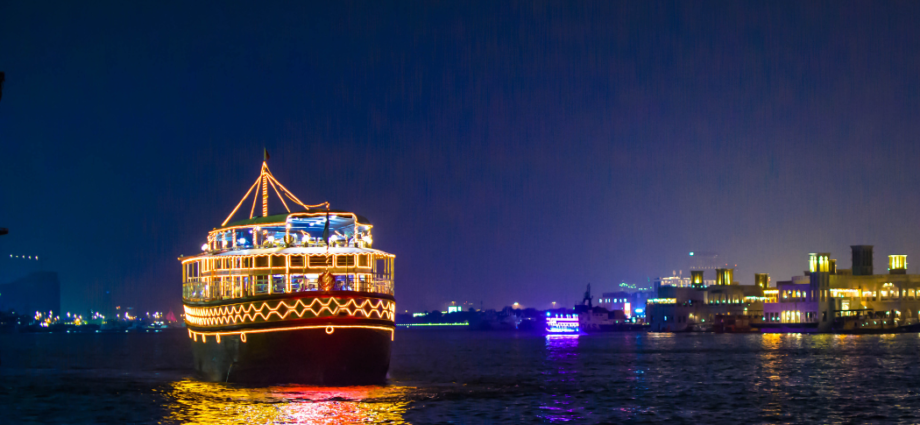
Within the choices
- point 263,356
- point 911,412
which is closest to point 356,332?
point 263,356

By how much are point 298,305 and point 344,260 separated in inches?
179

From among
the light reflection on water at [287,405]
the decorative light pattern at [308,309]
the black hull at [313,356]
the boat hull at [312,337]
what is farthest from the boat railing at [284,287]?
the light reflection on water at [287,405]

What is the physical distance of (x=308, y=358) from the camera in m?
41.0

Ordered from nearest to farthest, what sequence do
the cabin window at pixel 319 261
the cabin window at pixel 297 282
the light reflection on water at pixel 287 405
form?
the light reflection on water at pixel 287 405, the cabin window at pixel 297 282, the cabin window at pixel 319 261

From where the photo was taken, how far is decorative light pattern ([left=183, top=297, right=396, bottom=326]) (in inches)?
1601

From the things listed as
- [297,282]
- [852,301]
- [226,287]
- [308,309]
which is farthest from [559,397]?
[852,301]

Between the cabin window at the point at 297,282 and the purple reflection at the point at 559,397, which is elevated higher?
the cabin window at the point at 297,282

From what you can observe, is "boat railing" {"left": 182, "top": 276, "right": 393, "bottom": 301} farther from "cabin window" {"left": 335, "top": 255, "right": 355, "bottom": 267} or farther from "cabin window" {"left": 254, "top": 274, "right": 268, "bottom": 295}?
"cabin window" {"left": 335, "top": 255, "right": 355, "bottom": 267}

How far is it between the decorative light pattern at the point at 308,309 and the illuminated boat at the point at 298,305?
0.05m

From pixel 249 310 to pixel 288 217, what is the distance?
4971 millimetres

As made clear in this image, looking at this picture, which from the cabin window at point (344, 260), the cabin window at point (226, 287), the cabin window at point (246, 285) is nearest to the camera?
the cabin window at point (246, 285)

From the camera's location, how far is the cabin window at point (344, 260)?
44184mm

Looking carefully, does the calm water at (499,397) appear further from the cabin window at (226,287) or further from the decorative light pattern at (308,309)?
the cabin window at (226,287)

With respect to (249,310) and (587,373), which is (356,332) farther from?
(587,373)
